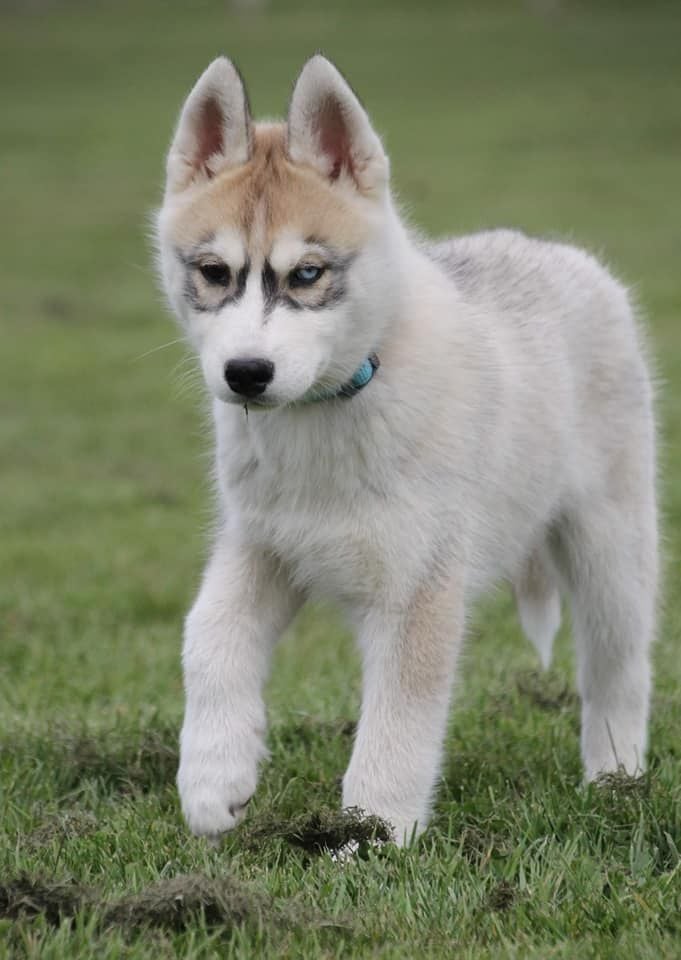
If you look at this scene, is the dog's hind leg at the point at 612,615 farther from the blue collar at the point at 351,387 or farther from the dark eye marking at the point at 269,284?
the dark eye marking at the point at 269,284

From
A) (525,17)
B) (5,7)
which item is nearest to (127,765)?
(525,17)

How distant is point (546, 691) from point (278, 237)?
2.47 meters

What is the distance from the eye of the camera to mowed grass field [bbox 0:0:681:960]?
331 cm

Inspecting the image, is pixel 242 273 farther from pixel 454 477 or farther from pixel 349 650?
pixel 349 650

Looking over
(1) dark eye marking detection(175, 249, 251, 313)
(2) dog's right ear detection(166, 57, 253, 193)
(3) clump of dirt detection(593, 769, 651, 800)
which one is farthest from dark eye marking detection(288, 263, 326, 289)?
(3) clump of dirt detection(593, 769, 651, 800)

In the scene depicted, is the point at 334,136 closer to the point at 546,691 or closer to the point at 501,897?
the point at 501,897

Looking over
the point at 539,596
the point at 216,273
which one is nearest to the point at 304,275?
the point at 216,273

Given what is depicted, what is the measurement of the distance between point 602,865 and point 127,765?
1.66m

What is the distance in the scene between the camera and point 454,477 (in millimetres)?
4164

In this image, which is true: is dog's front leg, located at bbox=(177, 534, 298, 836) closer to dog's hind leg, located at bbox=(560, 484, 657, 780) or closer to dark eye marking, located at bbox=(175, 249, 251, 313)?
dark eye marking, located at bbox=(175, 249, 251, 313)

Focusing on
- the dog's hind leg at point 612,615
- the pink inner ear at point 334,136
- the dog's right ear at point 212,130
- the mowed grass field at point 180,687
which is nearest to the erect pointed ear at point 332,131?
the pink inner ear at point 334,136

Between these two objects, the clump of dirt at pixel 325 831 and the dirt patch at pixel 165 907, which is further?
the clump of dirt at pixel 325 831

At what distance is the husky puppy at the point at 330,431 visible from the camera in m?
3.90

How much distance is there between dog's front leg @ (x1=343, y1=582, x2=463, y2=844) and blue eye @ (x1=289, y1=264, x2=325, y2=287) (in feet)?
2.74
